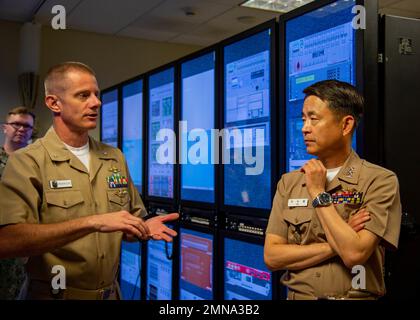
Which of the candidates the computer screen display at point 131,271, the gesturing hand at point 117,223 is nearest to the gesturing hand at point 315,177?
the gesturing hand at point 117,223

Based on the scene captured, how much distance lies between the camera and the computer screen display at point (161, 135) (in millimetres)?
3434

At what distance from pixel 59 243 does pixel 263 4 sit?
14.5 feet

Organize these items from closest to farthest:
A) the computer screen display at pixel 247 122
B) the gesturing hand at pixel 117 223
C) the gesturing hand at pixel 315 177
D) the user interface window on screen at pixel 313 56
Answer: the gesturing hand at pixel 117 223 < the gesturing hand at pixel 315 177 < the user interface window on screen at pixel 313 56 < the computer screen display at pixel 247 122

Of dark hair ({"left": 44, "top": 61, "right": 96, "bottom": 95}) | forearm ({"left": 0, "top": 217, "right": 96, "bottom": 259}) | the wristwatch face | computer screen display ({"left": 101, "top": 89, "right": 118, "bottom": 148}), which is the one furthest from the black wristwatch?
computer screen display ({"left": 101, "top": 89, "right": 118, "bottom": 148})

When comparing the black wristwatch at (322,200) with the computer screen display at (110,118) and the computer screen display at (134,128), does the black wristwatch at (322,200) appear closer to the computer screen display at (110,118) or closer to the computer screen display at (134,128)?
the computer screen display at (134,128)

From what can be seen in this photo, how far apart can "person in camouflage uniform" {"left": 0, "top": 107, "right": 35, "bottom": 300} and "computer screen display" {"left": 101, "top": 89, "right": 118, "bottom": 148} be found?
115 centimetres

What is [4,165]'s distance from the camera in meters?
2.90

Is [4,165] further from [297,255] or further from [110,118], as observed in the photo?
[297,255]

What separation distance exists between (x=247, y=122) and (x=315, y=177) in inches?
40.5

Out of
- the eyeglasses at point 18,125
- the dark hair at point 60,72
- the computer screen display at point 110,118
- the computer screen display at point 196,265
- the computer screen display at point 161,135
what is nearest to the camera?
Result: the dark hair at point 60,72

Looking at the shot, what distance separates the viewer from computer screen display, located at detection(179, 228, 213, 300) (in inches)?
116

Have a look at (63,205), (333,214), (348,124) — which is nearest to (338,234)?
(333,214)

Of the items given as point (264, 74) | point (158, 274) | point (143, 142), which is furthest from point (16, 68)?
point (264, 74)
